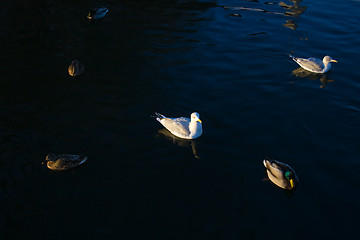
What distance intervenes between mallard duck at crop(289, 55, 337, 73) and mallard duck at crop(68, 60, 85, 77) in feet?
32.8

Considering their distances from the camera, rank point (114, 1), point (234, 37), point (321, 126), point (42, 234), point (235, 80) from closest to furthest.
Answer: point (42, 234)
point (321, 126)
point (235, 80)
point (234, 37)
point (114, 1)

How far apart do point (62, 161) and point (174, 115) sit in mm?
4549

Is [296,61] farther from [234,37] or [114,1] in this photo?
[114,1]

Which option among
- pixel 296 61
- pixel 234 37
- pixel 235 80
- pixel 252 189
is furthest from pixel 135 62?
pixel 252 189

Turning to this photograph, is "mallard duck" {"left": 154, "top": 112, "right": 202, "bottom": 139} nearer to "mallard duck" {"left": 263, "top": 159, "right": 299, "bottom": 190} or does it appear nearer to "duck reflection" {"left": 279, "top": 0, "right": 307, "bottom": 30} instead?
"mallard duck" {"left": 263, "top": 159, "right": 299, "bottom": 190}

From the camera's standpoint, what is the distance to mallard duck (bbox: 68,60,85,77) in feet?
47.9

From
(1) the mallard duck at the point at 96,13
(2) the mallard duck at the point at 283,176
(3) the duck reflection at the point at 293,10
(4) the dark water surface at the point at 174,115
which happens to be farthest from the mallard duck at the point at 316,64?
(1) the mallard duck at the point at 96,13

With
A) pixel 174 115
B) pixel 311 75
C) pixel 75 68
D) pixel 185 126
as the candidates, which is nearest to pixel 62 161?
pixel 185 126

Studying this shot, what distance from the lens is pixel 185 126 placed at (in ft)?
38.2

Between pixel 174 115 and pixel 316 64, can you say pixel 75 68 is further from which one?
pixel 316 64

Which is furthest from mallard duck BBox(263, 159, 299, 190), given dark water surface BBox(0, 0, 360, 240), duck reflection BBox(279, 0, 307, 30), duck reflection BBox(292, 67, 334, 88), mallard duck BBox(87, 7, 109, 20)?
mallard duck BBox(87, 7, 109, 20)

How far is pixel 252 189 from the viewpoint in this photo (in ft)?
32.6

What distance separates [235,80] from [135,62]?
15.5 ft

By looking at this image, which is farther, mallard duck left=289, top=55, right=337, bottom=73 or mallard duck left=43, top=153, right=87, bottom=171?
mallard duck left=289, top=55, right=337, bottom=73
